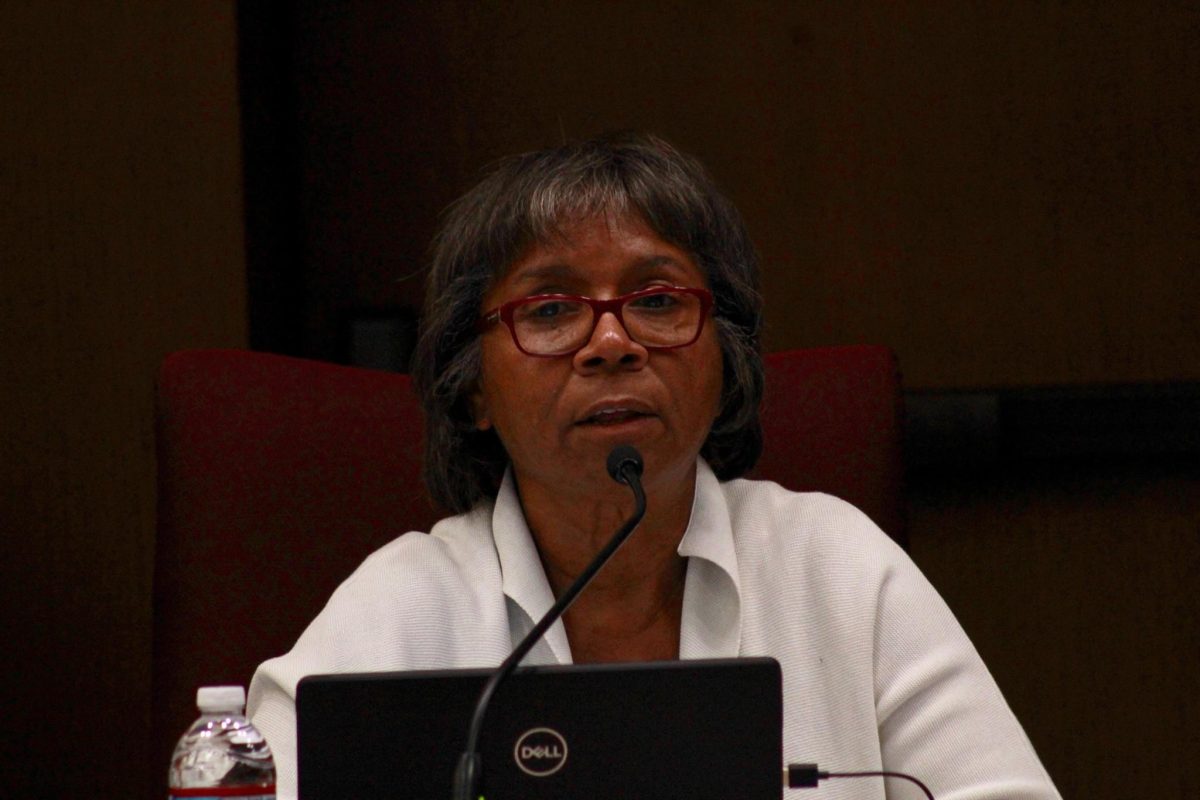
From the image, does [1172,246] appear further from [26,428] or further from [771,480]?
[26,428]

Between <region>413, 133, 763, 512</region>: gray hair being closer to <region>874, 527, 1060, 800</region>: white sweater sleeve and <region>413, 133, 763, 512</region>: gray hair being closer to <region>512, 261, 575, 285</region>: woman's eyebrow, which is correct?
<region>512, 261, 575, 285</region>: woman's eyebrow

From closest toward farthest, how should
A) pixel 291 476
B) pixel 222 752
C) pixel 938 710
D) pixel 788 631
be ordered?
pixel 222 752, pixel 938 710, pixel 788 631, pixel 291 476

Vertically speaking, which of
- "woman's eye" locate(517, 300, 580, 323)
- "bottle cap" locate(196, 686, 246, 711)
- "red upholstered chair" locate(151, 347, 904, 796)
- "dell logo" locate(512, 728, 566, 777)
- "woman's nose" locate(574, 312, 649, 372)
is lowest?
"dell logo" locate(512, 728, 566, 777)

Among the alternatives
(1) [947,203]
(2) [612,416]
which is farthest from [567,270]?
(1) [947,203]

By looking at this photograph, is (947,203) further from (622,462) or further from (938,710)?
(622,462)

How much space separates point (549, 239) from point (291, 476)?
0.38 meters

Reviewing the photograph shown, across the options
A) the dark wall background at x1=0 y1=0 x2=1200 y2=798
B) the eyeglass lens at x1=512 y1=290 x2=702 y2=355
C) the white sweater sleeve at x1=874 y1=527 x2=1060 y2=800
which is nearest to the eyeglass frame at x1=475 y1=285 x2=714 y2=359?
the eyeglass lens at x1=512 y1=290 x2=702 y2=355

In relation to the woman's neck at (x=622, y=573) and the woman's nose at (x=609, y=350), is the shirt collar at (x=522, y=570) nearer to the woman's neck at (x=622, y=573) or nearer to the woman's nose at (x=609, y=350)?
the woman's neck at (x=622, y=573)

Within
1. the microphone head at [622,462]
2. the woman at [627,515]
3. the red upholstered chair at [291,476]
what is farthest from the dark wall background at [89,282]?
the microphone head at [622,462]

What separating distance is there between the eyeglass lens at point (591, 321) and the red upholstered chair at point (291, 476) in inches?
9.4

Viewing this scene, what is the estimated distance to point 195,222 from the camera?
203 centimetres

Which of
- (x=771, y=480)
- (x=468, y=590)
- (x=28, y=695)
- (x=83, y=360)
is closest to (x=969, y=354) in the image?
(x=771, y=480)

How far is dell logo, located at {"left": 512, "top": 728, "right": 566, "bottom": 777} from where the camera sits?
88 centimetres

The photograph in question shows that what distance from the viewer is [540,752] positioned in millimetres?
884
